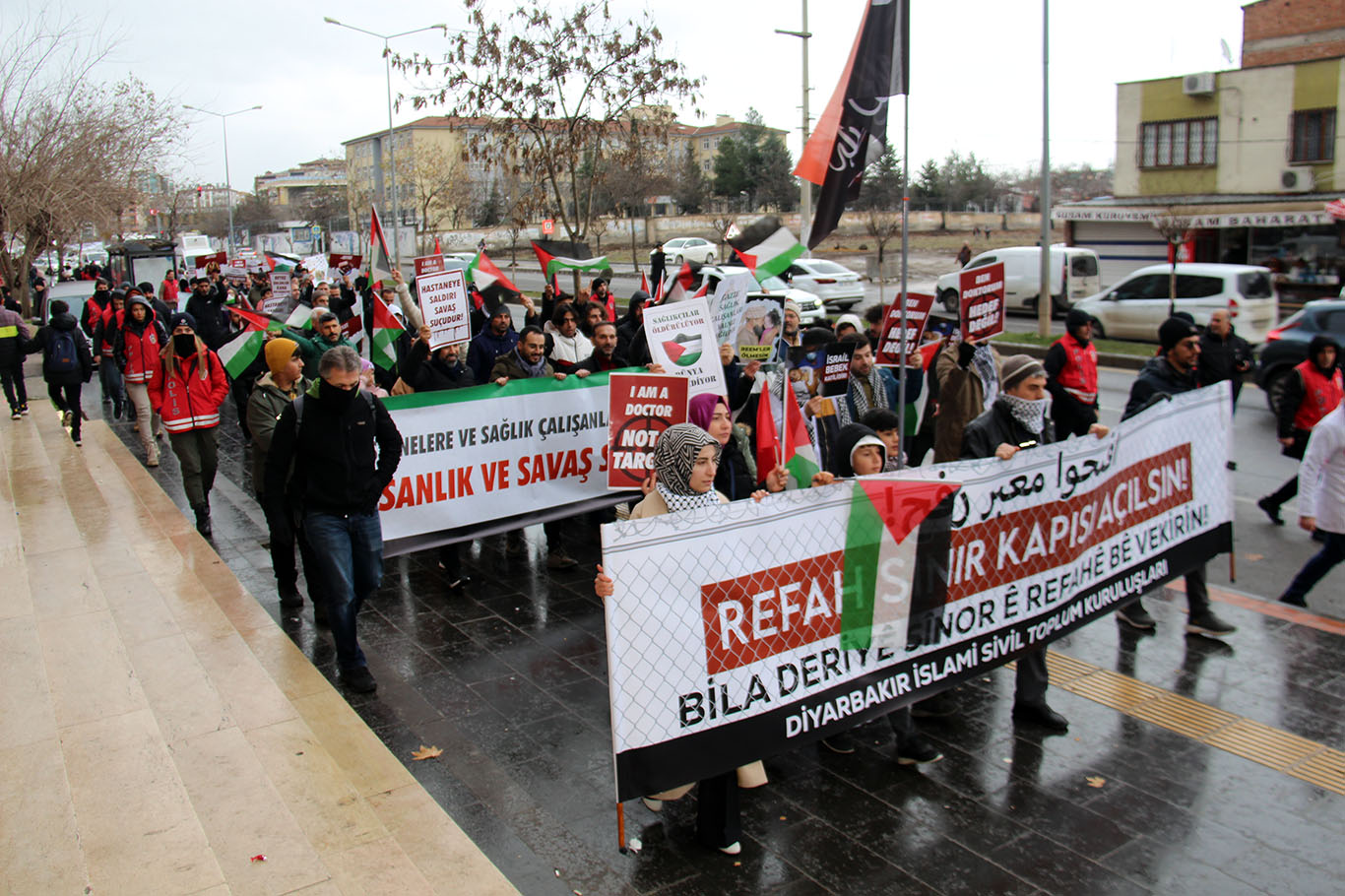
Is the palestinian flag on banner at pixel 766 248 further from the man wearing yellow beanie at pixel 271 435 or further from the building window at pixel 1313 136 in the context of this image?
the building window at pixel 1313 136

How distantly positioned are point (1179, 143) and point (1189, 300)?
21.8m

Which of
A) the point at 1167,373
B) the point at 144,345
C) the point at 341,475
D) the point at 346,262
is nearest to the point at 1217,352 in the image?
the point at 1167,373

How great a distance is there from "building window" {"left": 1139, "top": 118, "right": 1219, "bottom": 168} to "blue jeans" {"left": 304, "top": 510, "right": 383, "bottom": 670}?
3897 cm

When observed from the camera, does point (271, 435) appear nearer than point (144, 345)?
Yes

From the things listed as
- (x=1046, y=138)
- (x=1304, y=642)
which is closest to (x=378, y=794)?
(x=1304, y=642)

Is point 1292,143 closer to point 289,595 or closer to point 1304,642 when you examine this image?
point 1304,642

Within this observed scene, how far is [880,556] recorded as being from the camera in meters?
4.49

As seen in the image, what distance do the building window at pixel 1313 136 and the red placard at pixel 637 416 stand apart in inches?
1418

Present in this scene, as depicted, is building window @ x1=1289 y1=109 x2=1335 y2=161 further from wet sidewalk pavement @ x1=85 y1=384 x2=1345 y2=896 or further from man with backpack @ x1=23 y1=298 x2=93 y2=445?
man with backpack @ x1=23 y1=298 x2=93 y2=445

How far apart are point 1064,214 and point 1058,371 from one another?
31821mm

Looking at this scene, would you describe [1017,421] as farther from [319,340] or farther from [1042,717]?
[319,340]

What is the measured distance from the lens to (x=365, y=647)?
21.4ft

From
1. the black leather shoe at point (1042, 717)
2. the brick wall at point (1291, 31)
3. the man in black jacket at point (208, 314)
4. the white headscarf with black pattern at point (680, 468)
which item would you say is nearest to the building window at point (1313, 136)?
the brick wall at point (1291, 31)

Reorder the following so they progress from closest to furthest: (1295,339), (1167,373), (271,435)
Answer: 1. (271,435)
2. (1167,373)
3. (1295,339)
